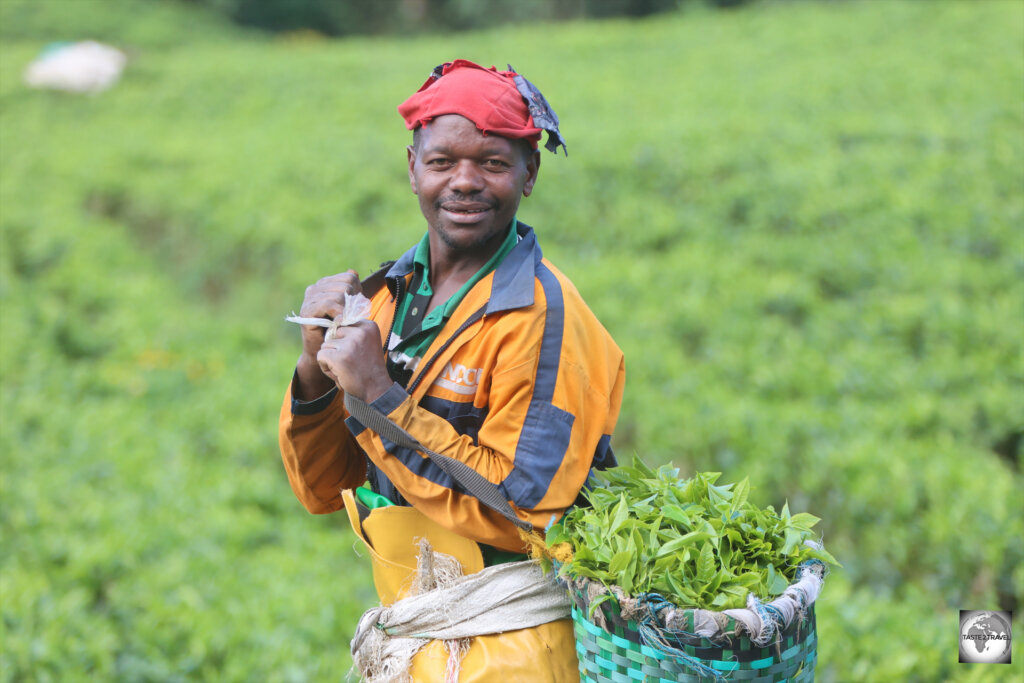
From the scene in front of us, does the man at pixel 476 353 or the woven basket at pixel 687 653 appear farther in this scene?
the man at pixel 476 353

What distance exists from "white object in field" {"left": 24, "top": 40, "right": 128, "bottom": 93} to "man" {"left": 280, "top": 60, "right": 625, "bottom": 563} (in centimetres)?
1762

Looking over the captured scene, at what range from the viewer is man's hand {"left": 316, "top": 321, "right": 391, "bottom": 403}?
5.61 feet

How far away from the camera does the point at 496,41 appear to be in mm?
18875

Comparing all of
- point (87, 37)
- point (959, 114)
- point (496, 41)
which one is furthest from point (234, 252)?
point (87, 37)

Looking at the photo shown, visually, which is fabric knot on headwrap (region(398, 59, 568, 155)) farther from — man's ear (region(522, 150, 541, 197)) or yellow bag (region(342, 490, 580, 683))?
yellow bag (region(342, 490, 580, 683))

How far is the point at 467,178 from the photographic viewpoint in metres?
1.81

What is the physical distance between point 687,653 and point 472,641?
0.47 m

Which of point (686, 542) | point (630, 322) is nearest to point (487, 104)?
point (686, 542)

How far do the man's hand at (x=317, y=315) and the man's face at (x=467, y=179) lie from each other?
22 cm

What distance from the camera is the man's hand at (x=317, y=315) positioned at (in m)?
1.85

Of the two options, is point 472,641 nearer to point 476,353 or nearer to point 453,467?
point 453,467
